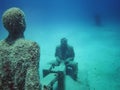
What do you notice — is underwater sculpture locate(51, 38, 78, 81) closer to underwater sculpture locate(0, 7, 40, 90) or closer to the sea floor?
the sea floor

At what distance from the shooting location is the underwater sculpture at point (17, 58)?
2580 millimetres

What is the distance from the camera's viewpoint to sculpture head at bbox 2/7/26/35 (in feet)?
9.07

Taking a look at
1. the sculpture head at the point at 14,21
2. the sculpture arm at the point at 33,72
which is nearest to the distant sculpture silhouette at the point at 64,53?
the sculpture head at the point at 14,21

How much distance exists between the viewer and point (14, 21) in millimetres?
2764

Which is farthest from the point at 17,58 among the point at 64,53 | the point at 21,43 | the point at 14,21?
the point at 64,53

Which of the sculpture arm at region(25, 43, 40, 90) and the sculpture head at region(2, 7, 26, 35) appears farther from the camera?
the sculpture head at region(2, 7, 26, 35)

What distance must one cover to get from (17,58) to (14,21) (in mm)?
432

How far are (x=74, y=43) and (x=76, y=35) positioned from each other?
1.59m

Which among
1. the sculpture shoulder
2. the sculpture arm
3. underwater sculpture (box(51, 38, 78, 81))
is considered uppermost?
underwater sculpture (box(51, 38, 78, 81))

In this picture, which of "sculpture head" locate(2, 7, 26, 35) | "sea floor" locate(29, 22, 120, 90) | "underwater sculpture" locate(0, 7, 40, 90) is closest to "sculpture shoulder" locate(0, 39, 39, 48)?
"underwater sculpture" locate(0, 7, 40, 90)

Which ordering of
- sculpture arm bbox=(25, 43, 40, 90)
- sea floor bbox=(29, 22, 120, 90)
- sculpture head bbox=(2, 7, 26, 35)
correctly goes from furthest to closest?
sea floor bbox=(29, 22, 120, 90), sculpture head bbox=(2, 7, 26, 35), sculpture arm bbox=(25, 43, 40, 90)

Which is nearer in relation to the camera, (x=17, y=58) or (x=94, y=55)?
(x=17, y=58)

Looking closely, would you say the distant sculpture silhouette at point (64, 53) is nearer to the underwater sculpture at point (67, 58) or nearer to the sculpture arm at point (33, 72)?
the underwater sculpture at point (67, 58)

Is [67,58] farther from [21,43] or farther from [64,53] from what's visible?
[21,43]
